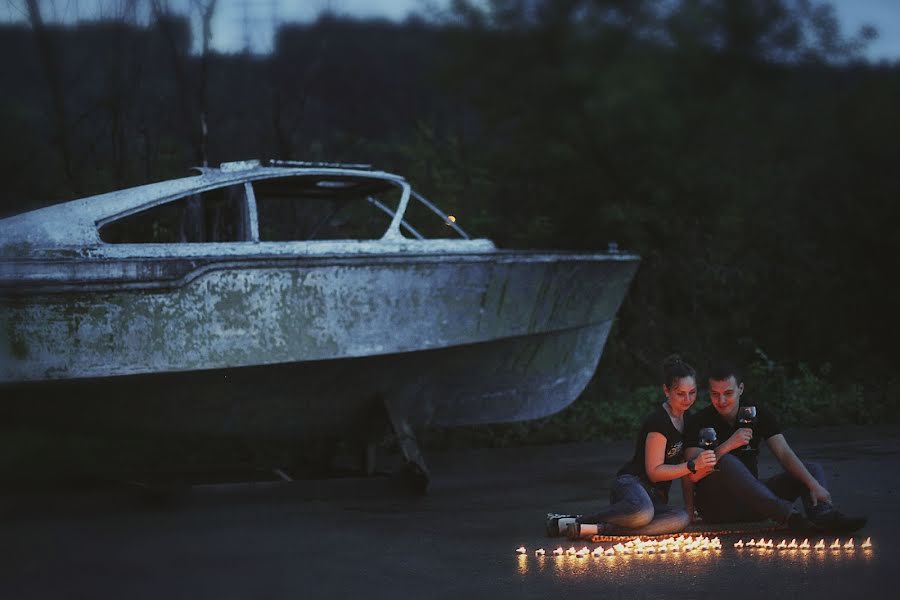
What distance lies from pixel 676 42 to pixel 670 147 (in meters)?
6.44

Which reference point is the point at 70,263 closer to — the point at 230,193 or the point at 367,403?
the point at 230,193

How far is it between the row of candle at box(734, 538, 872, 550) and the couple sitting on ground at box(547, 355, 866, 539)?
Result: 0.47 feet

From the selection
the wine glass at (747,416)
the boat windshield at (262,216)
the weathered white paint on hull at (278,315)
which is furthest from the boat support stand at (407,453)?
the wine glass at (747,416)

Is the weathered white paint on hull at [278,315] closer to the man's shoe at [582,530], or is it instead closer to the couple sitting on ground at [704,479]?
the couple sitting on ground at [704,479]

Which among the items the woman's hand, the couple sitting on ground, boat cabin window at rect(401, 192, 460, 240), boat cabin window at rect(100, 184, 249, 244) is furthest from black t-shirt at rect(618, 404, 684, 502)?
boat cabin window at rect(401, 192, 460, 240)

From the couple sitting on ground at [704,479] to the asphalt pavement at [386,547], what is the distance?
0.26 meters

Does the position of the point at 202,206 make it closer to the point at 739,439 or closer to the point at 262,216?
the point at 262,216

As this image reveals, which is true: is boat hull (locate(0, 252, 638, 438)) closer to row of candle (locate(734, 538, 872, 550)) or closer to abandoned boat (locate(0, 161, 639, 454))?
abandoned boat (locate(0, 161, 639, 454))

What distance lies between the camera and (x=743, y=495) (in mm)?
5730

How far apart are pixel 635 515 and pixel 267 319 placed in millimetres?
2863

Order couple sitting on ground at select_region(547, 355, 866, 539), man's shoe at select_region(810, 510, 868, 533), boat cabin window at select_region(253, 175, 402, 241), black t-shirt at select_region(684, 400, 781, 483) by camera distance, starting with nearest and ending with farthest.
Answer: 1. man's shoe at select_region(810, 510, 868, 533)
2. couple sitting on ground at select_region(547, 355, 866, 539)
3. black t-shirt at select_region(684, 400, 781, 483)
4. boat cabin window at select_region(253, 175, 402, 241)

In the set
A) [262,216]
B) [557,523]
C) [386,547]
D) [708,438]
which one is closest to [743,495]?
[708,438]

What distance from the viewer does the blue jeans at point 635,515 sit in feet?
18.2

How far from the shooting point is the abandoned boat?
6992 millimetres
